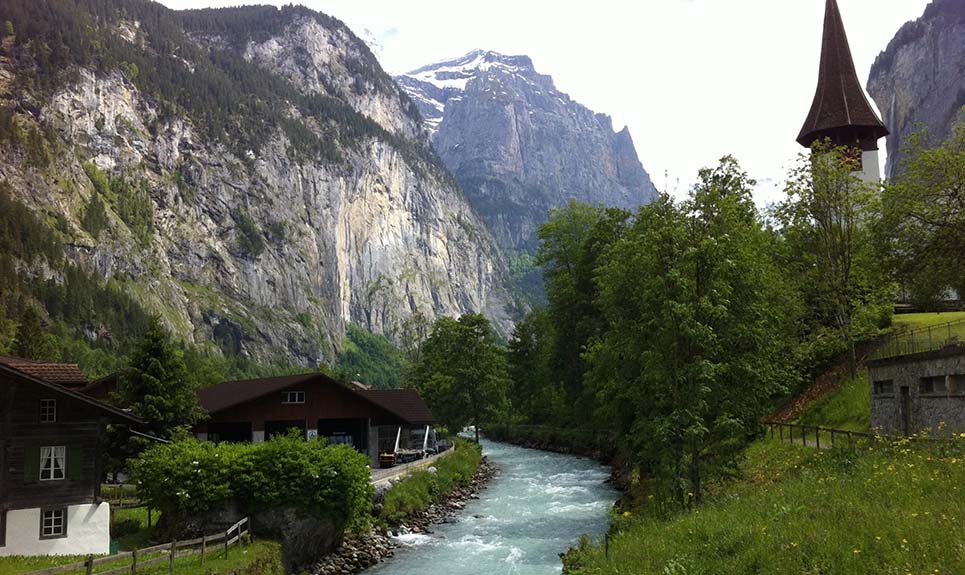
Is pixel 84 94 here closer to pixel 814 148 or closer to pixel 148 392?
pixel 148 392

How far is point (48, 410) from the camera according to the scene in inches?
1045

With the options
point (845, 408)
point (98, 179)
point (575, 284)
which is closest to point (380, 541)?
point (845, 408)

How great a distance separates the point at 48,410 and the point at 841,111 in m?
59.8

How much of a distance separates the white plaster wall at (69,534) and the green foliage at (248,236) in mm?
168269

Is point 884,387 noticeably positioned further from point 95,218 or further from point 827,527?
point 95,218

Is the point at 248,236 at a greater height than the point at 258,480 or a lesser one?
greater

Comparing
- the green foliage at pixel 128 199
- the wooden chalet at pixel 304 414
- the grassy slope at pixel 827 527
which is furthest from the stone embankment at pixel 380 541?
the green foliage at pixel 128 199

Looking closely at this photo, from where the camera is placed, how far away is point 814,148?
127 ft

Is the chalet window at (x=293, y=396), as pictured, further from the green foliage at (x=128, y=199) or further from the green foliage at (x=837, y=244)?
the green foliage at (x=128, y=199)

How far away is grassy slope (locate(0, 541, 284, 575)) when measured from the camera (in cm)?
2161

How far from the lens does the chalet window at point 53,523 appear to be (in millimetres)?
25438

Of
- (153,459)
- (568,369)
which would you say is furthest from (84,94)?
(153,459)

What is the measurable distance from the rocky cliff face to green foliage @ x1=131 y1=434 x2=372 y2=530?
5452 inches

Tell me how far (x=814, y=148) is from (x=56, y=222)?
490 feet
